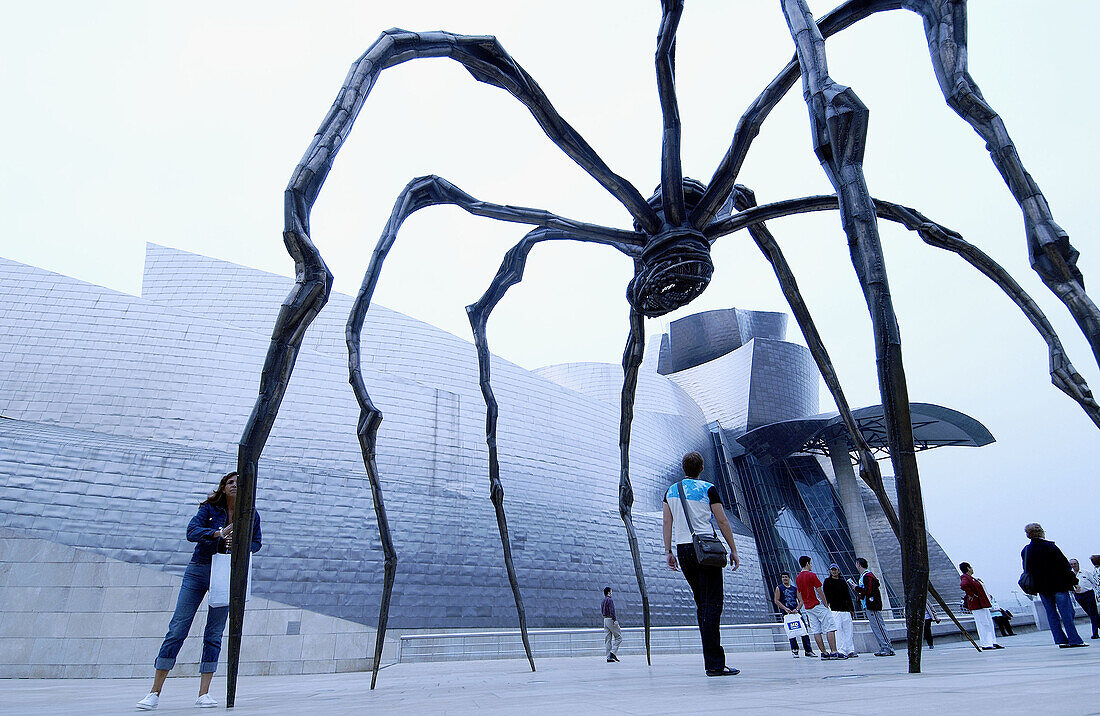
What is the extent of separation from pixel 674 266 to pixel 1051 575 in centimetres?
454

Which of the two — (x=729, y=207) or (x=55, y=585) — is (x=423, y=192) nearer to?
(x=729, y=207)

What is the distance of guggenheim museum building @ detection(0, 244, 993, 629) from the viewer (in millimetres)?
10602

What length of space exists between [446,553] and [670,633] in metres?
5.04

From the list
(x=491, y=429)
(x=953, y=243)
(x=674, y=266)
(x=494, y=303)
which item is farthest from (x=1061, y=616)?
(x=494, y=303)

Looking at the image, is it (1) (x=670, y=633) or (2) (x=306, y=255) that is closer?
(2) (x=306, y=255)

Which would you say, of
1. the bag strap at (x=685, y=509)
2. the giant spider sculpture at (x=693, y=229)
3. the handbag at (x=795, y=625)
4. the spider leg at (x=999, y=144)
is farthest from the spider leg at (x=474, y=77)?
the handbag at (x=795, y=625)

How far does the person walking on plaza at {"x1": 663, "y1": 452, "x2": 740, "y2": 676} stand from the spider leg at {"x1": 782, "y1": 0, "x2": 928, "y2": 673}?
1.58 metres

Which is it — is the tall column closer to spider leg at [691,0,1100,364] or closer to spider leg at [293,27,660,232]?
spider leg at [293,27,660,232]

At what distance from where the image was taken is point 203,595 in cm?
321

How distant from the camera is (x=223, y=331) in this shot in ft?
45.8

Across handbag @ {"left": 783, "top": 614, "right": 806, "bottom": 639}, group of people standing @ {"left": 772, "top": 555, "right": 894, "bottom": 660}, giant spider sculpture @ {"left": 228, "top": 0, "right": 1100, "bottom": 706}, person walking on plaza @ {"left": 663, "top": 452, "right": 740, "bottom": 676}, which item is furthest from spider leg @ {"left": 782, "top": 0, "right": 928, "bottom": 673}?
handbag @ {"left": 783, "top": 614, "right": 806, "bottom": 639}

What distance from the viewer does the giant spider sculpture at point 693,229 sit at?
1932mm

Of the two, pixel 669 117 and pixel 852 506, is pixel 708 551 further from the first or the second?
pixel 852 506

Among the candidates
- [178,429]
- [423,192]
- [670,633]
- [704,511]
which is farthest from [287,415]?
[704,511]
